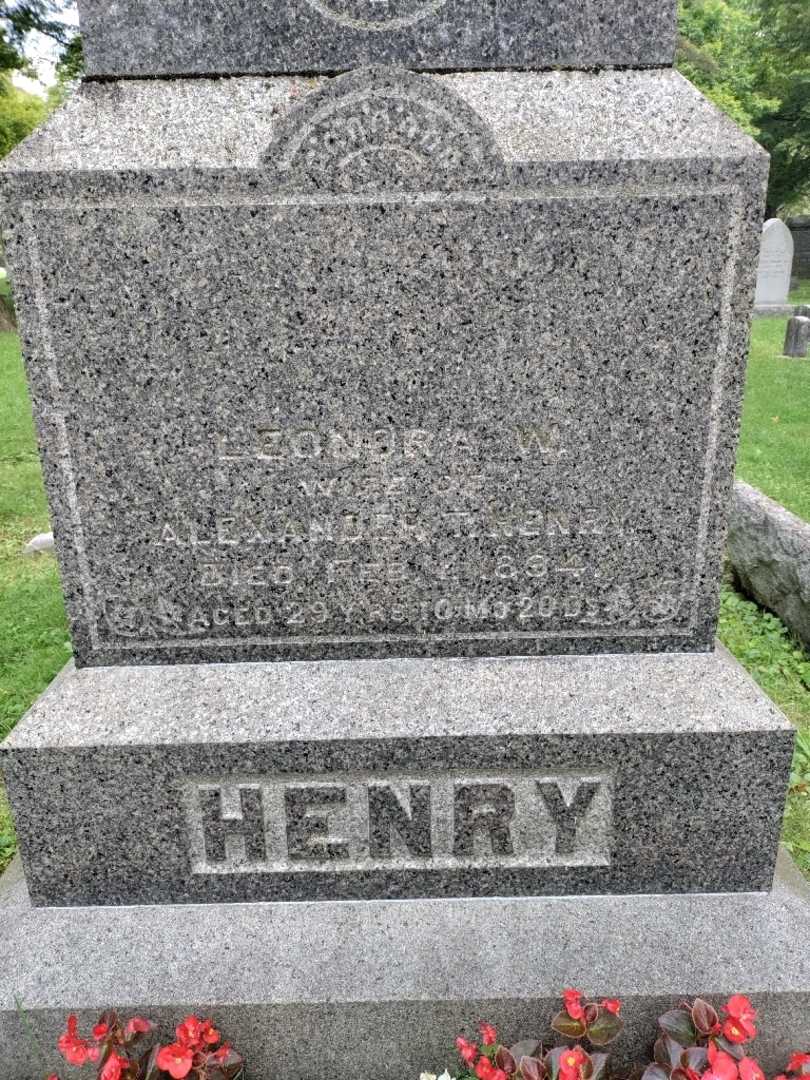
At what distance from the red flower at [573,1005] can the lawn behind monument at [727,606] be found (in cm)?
126

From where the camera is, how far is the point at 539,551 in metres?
2.04

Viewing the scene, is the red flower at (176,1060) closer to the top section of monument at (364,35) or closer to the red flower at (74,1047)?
the red flower at (74,1047)

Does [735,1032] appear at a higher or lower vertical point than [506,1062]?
higher

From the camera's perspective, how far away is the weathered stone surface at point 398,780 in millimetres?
1929

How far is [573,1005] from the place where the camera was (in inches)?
67.8

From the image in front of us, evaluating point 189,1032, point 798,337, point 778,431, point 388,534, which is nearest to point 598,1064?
point 189,1032

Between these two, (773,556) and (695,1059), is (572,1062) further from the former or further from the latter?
(773,556)

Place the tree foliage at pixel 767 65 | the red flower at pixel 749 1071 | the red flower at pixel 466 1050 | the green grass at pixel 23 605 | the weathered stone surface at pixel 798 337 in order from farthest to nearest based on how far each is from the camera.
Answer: the tree foliage at pixel 767 65
the weathered stone surface at pixel 798 337
the green grass at pixel 23 605
the red flower at pixel 466 1050
the red flower at pixel 749 1071

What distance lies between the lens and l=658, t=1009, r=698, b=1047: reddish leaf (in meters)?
1.73

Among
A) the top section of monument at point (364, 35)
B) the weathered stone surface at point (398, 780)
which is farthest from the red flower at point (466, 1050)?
the top section of monument at point (364, 35)

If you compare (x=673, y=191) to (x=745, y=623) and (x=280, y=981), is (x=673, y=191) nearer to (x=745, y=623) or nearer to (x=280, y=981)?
(x=280, y=981)

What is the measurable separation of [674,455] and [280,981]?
153 cm

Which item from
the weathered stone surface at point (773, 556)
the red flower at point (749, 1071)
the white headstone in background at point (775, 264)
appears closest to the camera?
the red flower at point (749, 1071)

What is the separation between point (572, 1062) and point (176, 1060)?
84 centimetres
